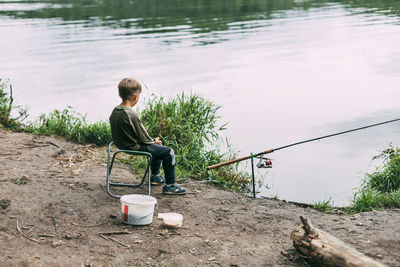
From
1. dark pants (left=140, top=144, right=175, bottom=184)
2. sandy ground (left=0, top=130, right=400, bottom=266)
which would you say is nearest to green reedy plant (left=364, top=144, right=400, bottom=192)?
sandy ground (left=0, top=130, right=400, bottom=266)

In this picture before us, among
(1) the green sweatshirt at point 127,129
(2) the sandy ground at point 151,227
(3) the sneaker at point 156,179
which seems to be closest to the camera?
(2) the sandy ground at point 151,227

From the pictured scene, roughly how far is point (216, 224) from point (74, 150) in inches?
117

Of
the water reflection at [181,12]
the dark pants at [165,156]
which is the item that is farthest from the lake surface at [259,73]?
the dark pants at [165,156]

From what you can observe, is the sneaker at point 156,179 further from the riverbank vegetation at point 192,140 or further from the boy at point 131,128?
the riverbank vegetation at point 192,140

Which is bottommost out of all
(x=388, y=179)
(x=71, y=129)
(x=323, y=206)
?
(x=323, y=206)

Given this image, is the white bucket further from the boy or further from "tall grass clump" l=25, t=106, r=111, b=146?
"tall grass clump" l=25, t=106, r=111, b=146

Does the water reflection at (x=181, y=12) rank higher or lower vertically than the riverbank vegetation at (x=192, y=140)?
higher

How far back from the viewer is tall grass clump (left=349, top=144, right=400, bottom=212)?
5.58 meters

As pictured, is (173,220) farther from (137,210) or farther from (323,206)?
(323,206)

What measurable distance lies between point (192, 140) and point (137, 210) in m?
3.10

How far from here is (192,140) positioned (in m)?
7.38

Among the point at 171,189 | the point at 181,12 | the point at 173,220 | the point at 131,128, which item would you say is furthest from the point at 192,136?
the point at 181,12

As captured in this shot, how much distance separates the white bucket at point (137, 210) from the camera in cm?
434

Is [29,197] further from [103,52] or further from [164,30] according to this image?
[164,30]
